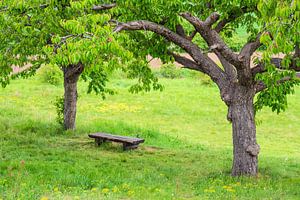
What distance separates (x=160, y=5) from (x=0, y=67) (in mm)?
4708

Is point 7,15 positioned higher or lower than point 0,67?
higher

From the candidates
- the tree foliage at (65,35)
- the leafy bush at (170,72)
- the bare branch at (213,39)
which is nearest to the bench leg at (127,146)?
the tree foliage at (65,35)

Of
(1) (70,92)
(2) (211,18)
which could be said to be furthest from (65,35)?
(1) (70,92)

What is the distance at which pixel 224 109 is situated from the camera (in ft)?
102

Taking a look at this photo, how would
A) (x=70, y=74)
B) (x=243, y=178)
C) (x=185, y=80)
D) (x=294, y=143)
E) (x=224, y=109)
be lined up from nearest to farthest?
(x=243, y=178) → (x=70, y=74) → (x=294, y=143) → (x=224, y=109) → (x=185, y=80)

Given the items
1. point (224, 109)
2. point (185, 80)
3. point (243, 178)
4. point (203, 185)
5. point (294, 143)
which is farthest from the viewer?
point (185, 80)

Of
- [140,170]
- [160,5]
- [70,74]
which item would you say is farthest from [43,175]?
[70,74]

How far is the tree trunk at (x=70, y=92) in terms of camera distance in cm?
1892

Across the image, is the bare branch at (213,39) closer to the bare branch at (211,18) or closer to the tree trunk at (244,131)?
the bare branch at (211,18)

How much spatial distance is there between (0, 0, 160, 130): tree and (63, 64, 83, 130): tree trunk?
309 centimetres

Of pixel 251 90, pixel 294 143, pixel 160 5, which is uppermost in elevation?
pixel 160 5

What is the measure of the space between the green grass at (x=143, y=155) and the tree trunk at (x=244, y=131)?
0.44 m

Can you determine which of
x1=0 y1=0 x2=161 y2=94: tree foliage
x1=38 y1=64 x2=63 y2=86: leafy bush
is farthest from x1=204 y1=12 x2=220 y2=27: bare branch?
x1=38 y1=64 x2=63 y2=86: leafy bush

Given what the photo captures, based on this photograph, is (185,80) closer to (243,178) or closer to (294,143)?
(294,143)
